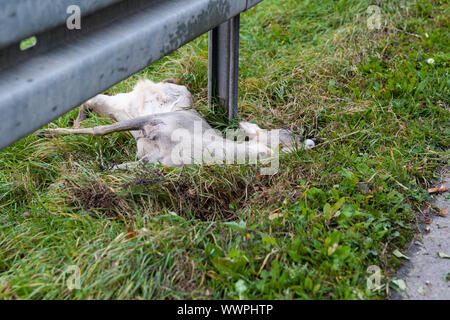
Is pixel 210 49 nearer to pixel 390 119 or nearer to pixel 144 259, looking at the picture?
pixel 390 119

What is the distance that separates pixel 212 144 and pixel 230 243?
109cm

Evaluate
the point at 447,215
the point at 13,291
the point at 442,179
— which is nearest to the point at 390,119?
the point at 442,179

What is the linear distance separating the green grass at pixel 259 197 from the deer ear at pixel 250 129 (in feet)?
0.41

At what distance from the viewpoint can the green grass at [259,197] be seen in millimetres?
2395

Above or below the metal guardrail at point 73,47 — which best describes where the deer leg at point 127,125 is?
below

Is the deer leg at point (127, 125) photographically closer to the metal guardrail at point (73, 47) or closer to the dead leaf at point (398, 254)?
the metal guardrail at point (73, 47)

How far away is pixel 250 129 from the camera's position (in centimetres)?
384

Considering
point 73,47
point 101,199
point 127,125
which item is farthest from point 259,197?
point 73,47

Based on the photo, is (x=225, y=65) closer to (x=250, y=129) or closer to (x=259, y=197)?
(x=250, y=129)

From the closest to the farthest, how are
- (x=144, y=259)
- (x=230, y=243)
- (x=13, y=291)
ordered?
1. (x=13, y=291)
2. (x=144, y=259)
3. (x=230, y=243)

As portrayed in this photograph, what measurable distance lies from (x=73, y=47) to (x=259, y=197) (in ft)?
4.72

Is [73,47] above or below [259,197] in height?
above

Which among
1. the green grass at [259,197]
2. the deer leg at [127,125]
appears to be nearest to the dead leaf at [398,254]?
the green grass at [259,197]

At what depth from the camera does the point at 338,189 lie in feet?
10.1
